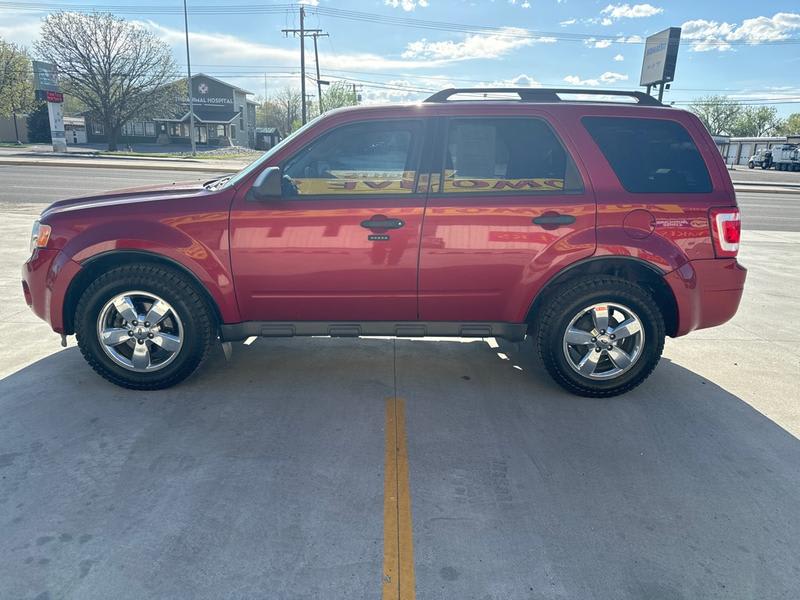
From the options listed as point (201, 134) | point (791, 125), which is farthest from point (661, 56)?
point (791, 125)

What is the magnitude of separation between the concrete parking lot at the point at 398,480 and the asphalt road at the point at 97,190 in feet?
27.6

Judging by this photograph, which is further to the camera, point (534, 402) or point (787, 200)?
point (787, 200)

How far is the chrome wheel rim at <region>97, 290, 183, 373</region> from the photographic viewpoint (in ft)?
12.4

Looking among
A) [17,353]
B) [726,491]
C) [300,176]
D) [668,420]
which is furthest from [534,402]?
[17,353]

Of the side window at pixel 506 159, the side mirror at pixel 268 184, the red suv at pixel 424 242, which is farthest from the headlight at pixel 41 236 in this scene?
the side window at pixel 506 159

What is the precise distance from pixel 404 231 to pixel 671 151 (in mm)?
1917

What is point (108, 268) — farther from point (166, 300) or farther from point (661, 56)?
point (661, 56)

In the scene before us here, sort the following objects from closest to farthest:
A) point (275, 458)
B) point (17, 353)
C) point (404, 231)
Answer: point (275, 458)
point (404, 231)
point (17, 353)

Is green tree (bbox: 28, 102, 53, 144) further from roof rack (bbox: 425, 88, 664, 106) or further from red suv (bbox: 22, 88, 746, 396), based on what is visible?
roof rack (bbox: 425, 88, 664, 106)

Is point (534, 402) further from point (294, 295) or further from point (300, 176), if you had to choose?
point (300, 176)

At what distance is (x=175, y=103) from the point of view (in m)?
48.4

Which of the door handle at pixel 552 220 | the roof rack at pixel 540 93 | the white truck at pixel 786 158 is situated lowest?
the door handle at pixel 552 220

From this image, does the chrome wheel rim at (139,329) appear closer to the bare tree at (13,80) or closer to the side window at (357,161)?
the side window at (357,161)

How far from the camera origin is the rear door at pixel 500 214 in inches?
144
